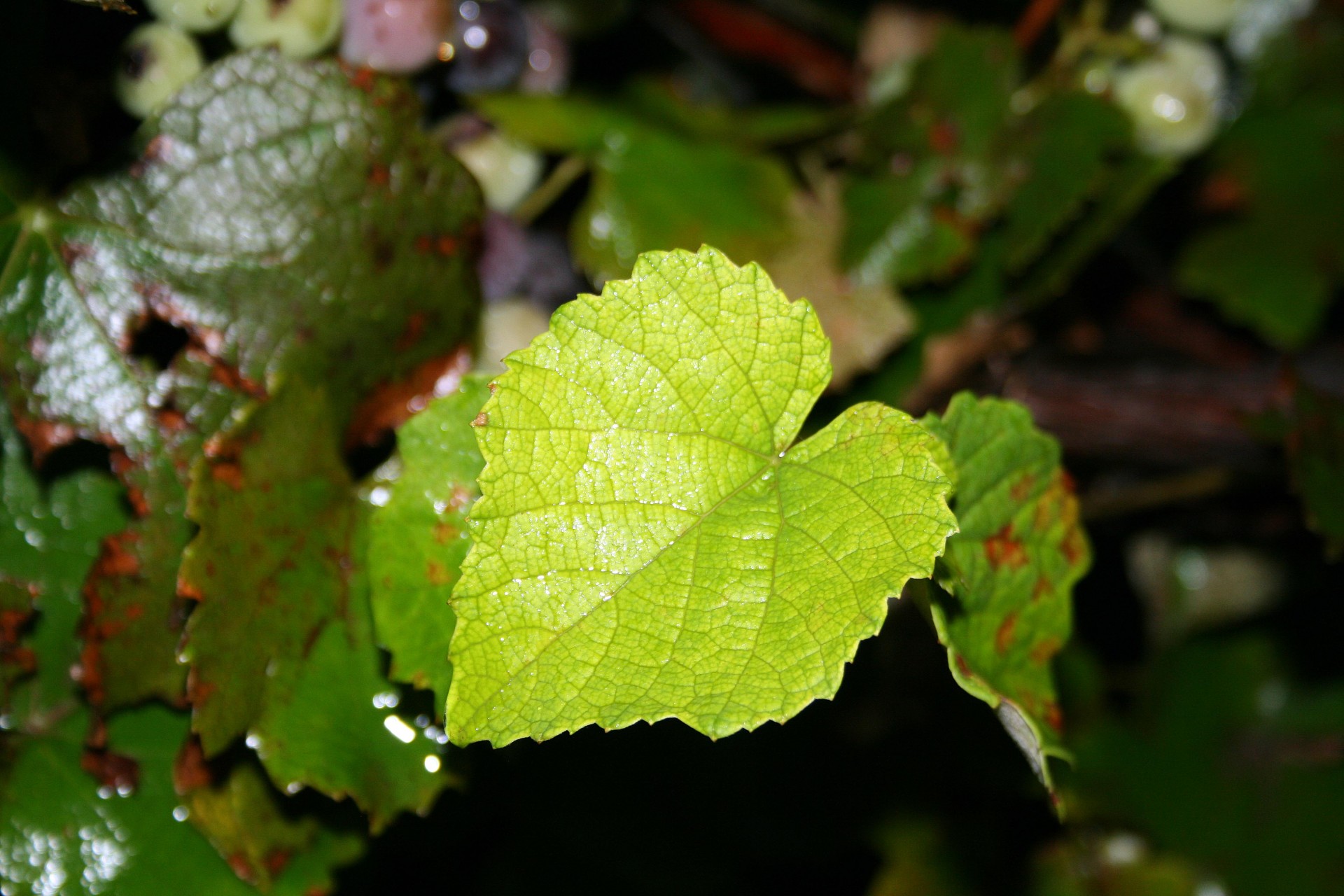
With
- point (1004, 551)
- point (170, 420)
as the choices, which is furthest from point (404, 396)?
point (1004, 551)

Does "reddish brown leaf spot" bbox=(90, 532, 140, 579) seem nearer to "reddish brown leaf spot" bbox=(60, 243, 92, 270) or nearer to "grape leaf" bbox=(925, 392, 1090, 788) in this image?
"reddish brown leaf spot" bbox=(60, 243, 92, 270)

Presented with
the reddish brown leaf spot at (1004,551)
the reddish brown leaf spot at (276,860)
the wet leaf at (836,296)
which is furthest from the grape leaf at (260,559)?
the wet leaf at (836,296)

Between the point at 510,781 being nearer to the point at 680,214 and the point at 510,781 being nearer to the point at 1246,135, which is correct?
the point at 680,214

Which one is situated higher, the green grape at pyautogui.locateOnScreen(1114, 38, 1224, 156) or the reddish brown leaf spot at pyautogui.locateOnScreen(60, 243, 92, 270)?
the reddish brown leaf spot at pyautogui.locateOnScreen(60, 243, 92, 270)

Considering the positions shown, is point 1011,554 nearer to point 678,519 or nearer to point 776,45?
Result: point 678,519

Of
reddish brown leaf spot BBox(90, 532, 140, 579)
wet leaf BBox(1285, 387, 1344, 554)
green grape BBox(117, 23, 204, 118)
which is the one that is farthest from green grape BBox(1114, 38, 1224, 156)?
reddish brown leaf spot BBox(90, 532, 140, 579)

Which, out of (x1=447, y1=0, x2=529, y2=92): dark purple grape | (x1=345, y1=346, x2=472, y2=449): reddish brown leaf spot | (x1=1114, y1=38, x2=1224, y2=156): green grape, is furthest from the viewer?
(x1=1114, y1=38, x2=1224, y2=156): green grape
